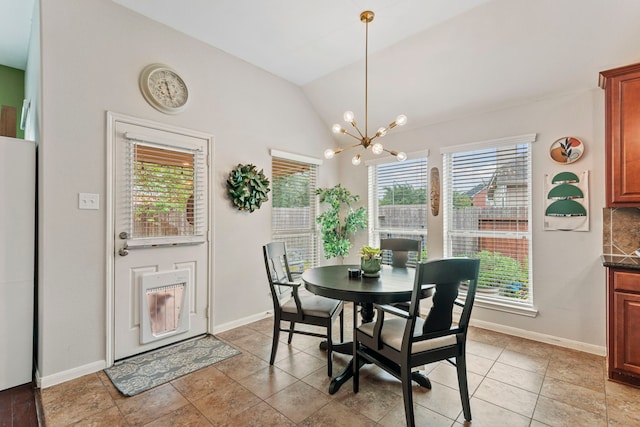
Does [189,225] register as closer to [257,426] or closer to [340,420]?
[257,426]

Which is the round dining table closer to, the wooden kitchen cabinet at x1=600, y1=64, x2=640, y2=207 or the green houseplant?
the green houseplant

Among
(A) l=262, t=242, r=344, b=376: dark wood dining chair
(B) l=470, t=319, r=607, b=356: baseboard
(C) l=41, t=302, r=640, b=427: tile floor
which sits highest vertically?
(A) l=262, t=242, r=344, b=376: dark wood dining chair

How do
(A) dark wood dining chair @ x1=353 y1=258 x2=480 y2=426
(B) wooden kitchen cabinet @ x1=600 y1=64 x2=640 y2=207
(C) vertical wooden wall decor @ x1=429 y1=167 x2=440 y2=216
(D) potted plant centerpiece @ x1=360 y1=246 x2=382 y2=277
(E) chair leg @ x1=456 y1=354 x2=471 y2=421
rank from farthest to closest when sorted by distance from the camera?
(C) vertical wooden wall decor @ x1=429 y1=167 x2=440 y2=216 < (D) potted plant centerpiece @ x1=360 y1=246 x2=382 y2=277 < (B) wooden kitchen cabinet @ x1=600 y1=64 x2=640 y2=207 < (E) chair leg @ x1=456 y1=354 x2=471 y2=421 < (A) dark wood dining chair @ x1=353 y1=258 x2=480 y2=426

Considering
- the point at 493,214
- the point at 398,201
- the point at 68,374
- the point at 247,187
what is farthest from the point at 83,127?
the point at 493,214

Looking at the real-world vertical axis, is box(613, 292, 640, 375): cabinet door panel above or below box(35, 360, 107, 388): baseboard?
above

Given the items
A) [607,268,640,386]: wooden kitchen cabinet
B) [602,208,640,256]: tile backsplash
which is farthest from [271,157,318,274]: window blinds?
[602,208,640,256]: tile backsplash

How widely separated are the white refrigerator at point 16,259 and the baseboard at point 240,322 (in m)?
1.52

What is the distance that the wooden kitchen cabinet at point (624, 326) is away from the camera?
230 cm

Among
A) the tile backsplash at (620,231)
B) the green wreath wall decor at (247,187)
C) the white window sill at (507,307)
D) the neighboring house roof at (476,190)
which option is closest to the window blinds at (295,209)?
the green wreath wall decor at (247,187)

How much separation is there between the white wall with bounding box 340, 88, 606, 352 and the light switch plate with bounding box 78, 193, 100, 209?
3.99 meters

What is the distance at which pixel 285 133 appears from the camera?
417 cm

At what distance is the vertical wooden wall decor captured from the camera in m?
3.88

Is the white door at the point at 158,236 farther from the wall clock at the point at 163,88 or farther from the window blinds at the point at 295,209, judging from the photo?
the window blinds at the point at 295,209

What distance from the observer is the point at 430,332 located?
6.13ft
